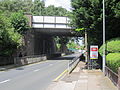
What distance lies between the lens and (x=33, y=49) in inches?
1768

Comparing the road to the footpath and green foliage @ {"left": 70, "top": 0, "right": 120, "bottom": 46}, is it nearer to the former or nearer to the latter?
the footpath

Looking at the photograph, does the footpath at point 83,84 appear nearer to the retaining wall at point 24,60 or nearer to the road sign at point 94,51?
the road sign at point 94,51

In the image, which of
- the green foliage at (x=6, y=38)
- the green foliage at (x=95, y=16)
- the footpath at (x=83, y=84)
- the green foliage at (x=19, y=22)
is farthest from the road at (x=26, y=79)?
the green foliage at (x=19, y=22)

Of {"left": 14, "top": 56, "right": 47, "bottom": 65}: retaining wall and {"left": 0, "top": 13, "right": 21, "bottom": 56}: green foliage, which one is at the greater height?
{"left": 0, "top": 13, "right": 21, "bottom": 56}: green foliage

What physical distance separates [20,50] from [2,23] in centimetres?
1642

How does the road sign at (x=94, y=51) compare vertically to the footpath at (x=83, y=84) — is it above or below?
above

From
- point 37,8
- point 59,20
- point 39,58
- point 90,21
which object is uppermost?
point 37,8

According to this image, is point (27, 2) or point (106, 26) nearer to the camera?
point (106, 26)

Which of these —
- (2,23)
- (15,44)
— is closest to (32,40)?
(15,44)

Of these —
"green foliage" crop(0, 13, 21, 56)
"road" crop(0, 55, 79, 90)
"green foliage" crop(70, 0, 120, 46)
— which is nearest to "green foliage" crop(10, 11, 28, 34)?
"green foliage" crop(0, 13, 21, 56)

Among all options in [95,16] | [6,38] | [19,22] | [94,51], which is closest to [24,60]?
[6,38]

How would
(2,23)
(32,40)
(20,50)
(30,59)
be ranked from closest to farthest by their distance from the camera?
(2,23), (30,59), (20,50), (32,40)

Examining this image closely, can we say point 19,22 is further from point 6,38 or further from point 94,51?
point 94,51

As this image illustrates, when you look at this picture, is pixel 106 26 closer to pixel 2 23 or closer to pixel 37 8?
pixel 2 23
